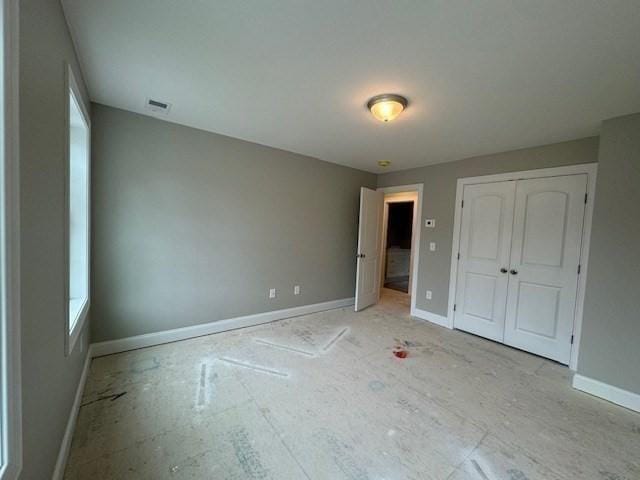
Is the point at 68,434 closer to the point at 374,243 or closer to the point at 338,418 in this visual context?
the point at 338,418

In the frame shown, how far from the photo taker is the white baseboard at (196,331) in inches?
97.5

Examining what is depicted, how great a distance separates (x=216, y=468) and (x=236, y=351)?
1.29 m

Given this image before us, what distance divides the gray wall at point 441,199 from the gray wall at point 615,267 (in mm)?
721

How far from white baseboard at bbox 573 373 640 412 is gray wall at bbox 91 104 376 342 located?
2937 mm

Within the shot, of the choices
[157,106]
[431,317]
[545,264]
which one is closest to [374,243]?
[431,317]

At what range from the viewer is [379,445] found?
1588 millimetres

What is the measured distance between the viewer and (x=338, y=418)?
1.80 m

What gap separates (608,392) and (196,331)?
3.90 m

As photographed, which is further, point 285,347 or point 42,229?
point 285,347

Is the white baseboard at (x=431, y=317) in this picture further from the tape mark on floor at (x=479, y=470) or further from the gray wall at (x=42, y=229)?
the gray wall at (x=42, y=229)

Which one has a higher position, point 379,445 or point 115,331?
point 115,331

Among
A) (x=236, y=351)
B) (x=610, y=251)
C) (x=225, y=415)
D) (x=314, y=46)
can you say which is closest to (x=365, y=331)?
(x=236, y=351)

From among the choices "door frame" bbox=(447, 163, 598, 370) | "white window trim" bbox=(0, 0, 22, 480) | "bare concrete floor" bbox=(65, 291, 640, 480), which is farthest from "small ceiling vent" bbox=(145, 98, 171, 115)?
"door frame" bbox=(447, 163, 598, 370)

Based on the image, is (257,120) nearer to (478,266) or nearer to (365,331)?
(365,331)
